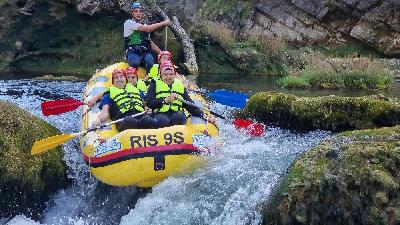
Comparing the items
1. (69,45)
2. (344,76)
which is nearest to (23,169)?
(344,76)

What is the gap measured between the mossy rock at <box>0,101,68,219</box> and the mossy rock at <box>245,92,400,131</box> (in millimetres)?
3687

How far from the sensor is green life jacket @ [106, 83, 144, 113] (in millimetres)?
7102

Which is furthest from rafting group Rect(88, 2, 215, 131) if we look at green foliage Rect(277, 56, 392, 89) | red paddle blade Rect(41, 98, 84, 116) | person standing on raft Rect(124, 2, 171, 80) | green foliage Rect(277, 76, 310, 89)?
green foliage Rect(277, 56, 392, 89)

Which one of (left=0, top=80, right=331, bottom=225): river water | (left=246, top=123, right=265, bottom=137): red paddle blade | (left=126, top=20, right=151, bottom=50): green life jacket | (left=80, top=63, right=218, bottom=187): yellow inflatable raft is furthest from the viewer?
(left=126, top=20, right=151, bottom=50): green life jacket

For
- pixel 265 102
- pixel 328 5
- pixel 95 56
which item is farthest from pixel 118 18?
pixel 265 102

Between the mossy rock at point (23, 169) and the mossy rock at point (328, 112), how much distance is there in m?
3.69

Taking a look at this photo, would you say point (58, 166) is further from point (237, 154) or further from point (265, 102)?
point (265, 102)

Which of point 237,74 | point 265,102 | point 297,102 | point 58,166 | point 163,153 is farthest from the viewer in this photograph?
point 237,74

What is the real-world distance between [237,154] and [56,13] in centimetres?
1350

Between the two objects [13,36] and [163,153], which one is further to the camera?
[13,36]

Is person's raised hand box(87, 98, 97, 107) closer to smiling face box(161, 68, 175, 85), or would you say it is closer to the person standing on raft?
smiling face box(161, 68, 175, 85)

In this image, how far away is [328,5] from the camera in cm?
2006

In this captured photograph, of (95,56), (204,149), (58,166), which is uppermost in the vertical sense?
(204,149)

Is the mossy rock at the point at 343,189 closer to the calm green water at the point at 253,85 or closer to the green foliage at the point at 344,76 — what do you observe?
the calm green water at the point at 253,85
